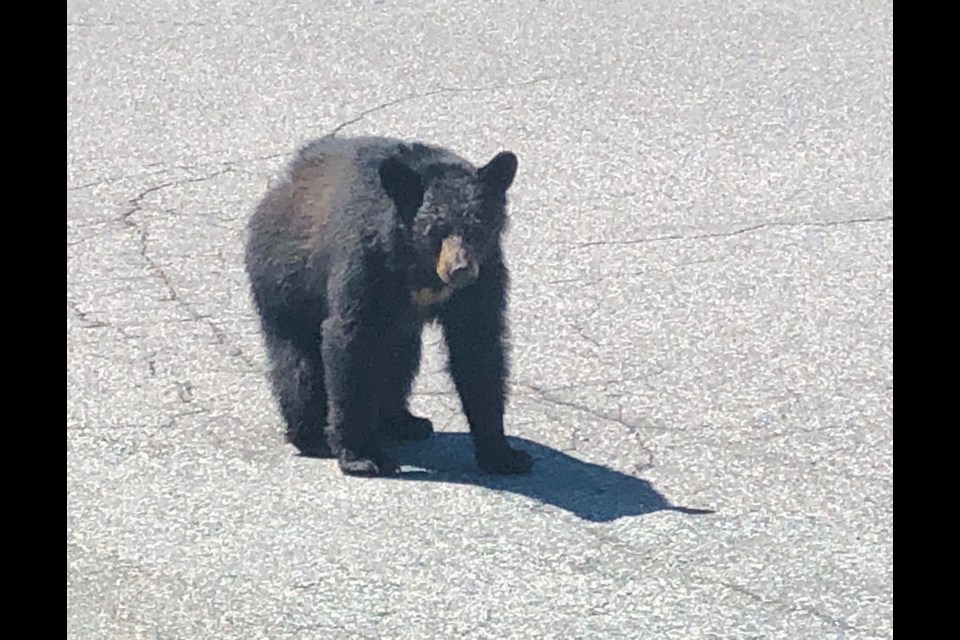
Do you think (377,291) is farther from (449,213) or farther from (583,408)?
(583,408)

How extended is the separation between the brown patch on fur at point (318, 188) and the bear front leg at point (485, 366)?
566 millimetres

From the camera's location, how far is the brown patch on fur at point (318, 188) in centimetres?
651

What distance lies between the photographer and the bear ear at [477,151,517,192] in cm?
A: 605

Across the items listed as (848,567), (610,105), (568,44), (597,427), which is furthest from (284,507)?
(568,44)

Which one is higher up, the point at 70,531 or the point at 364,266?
the point at 364,266

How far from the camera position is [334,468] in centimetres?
639

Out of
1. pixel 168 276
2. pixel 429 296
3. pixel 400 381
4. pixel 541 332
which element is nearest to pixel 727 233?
pixel 541 332

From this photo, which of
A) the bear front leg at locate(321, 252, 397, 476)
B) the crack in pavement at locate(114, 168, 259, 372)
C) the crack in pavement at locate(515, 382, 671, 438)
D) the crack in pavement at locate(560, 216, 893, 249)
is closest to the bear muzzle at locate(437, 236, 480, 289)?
the bear front leg at locate(321, 252, 397, 476)

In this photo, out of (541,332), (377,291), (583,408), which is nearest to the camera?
(377,291)

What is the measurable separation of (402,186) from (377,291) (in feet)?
1.18

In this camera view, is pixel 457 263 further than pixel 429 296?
No

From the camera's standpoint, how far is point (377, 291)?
20.3 ft

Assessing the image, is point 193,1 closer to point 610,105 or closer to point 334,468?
point 610,105
